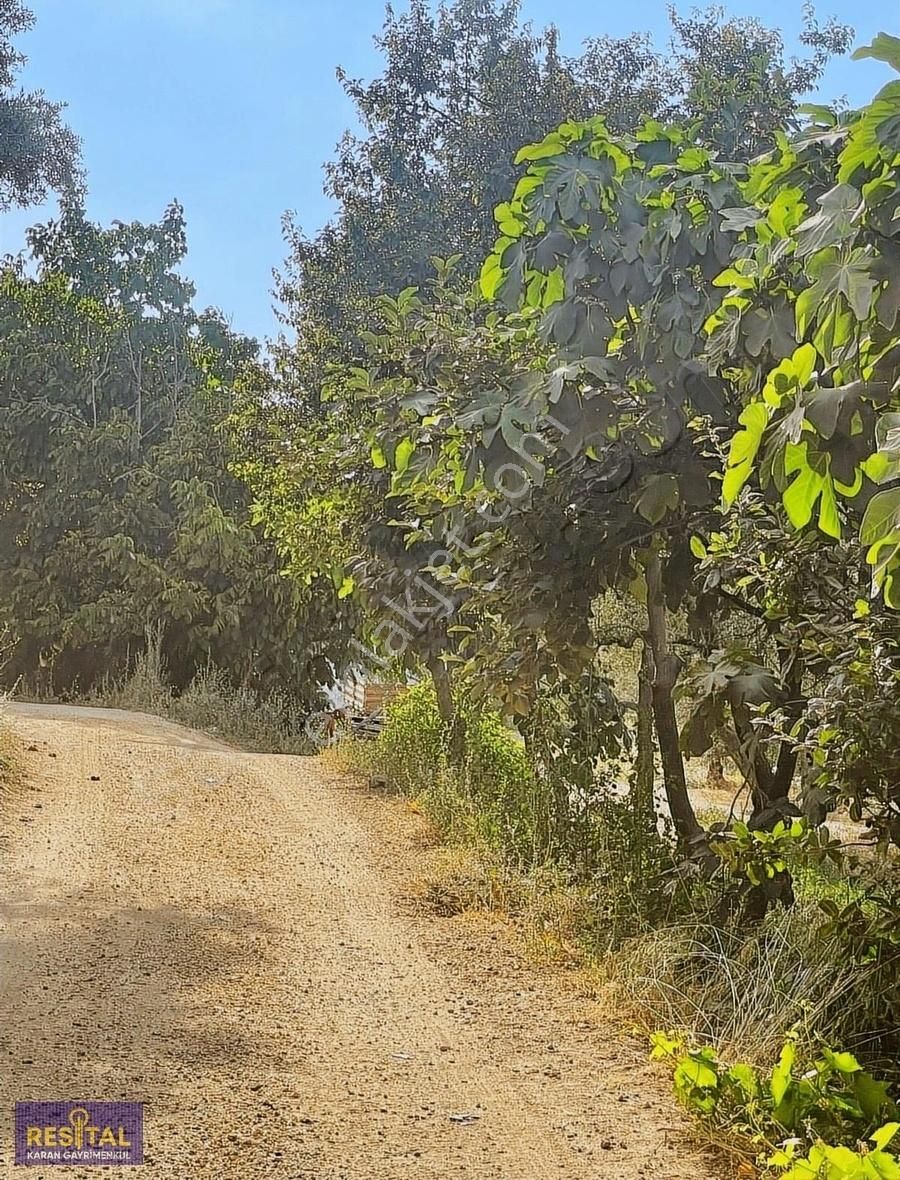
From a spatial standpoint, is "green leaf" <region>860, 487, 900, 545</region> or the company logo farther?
the company logo

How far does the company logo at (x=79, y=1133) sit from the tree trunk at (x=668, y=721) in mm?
2264

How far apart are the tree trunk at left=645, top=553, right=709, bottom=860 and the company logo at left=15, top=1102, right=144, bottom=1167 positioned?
226 centimetres

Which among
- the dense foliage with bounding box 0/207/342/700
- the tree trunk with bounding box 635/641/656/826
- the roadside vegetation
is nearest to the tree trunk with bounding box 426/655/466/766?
the roadside vegetation

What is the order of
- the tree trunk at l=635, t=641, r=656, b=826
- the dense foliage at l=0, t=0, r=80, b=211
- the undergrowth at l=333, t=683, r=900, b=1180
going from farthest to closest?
the dense foliage at l=0, t=0, r=80, b=211
the tree trunk at l=635, t=641, r=656, b=826
the undergrowth at l=333, t=683, r=900, b=1180

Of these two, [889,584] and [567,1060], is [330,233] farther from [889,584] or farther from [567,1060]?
[889,584]

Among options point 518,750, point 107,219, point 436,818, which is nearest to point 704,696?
point 436,818

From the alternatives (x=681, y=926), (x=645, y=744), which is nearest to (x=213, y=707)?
(x=645, y=744)

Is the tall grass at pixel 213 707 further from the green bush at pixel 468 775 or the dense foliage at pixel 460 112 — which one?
the dense foliage at pixel 460 112

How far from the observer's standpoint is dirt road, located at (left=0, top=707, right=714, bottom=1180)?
2643 mm

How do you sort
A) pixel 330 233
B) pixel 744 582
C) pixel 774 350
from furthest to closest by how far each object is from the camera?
1. pixel 330 233
2. pixel 744 582
3. pixel 774 350

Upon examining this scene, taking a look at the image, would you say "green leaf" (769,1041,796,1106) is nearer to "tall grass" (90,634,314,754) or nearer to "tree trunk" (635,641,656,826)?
"tree trunk" (635,641,656,826)

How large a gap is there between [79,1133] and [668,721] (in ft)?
8.75

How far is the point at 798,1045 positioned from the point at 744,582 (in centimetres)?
128

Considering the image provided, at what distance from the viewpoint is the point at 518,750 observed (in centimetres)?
751
